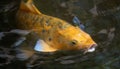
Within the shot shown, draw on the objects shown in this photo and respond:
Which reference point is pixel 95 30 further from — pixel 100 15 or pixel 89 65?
pixel 89 65

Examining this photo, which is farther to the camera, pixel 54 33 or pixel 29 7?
pixel 29 7

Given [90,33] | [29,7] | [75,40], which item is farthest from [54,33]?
[90,33]

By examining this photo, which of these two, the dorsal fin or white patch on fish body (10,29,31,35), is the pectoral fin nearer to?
white patch on fish body (10,29,31,35)

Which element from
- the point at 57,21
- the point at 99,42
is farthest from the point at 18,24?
the point at 99,42

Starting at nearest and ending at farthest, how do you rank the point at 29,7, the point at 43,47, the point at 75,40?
the point at 75,40 → the point at 43,47 → the point at 29,7

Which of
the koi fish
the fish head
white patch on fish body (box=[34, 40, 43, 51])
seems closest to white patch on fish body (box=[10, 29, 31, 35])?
the koi fish

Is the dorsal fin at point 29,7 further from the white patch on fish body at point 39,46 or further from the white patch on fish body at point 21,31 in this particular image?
the white patch on fish body at point 39,46

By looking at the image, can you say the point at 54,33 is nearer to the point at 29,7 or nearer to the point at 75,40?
the point at 75,40
